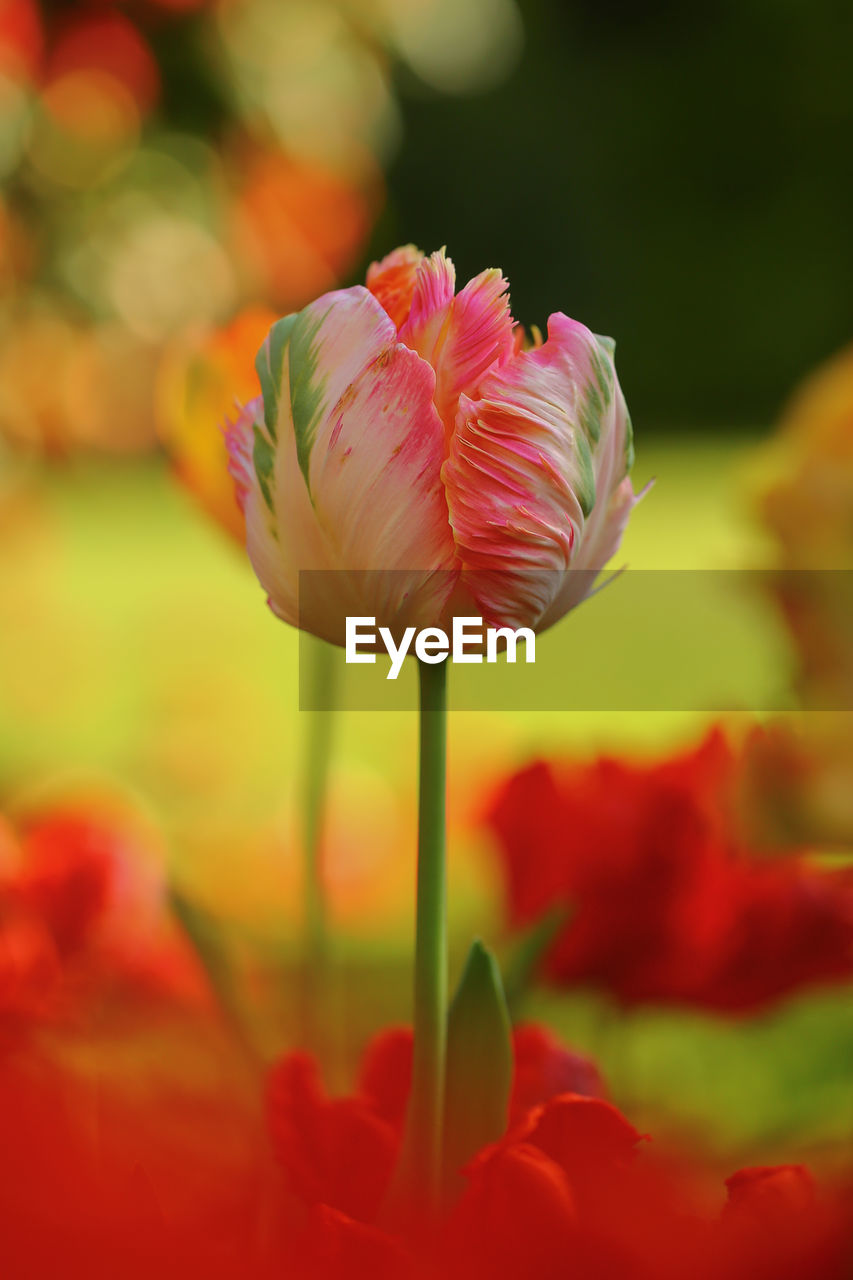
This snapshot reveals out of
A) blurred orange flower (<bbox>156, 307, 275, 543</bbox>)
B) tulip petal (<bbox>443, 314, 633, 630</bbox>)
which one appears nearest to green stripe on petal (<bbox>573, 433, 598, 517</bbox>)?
tulip petal (<bbox>443, 314, 633, 630</bbox>)

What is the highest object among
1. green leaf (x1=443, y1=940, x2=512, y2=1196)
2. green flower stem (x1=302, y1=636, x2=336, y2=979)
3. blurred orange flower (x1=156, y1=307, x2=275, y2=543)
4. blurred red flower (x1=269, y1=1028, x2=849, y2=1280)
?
blurred orange flower (x1=156, y1=307, x2=275, y2=543)

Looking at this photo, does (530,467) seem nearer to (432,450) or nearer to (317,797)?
(432,450)

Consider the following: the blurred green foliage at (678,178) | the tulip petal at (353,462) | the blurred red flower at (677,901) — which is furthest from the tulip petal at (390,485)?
the blurred green foliage at (678,178)

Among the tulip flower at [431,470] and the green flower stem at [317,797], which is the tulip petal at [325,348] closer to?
the tulip flower at [431,470]

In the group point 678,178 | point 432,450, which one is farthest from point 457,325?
point 678,178

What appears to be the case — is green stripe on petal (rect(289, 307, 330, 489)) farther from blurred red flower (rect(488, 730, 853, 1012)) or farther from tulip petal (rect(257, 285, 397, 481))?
blurred red flower (rect(488, 730, 853, 1012))

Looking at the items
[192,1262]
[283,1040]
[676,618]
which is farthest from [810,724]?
[676,618]
